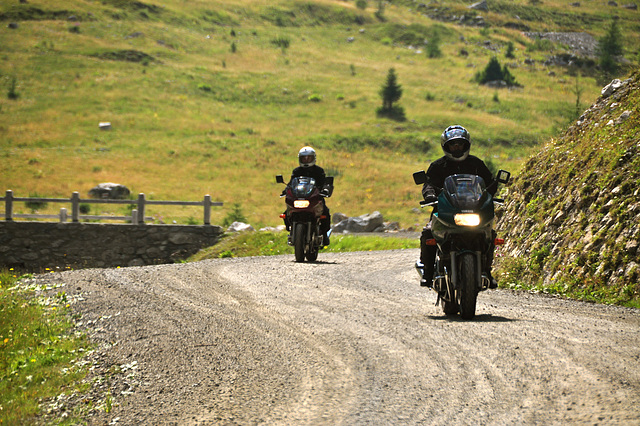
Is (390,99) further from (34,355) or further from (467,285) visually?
(34,355)

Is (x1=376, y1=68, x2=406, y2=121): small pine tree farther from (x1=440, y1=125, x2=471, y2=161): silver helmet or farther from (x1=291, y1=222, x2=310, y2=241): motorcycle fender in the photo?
(x1=440, y1=125, x2=471, y2=161): silver helmet

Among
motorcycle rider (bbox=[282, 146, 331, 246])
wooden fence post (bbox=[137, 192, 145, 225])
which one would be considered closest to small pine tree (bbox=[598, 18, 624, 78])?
wooden fence post (bbox=[137, 192, 145, 225])

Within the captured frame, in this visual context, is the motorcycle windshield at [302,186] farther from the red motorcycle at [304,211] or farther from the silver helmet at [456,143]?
the silver helmet at [456,143]

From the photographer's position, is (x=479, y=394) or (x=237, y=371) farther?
(x=237, y=371)

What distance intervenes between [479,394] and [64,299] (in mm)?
7337

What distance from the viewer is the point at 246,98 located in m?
75.9

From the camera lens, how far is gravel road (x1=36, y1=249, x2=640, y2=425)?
480 cm

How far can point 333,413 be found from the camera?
188 inches

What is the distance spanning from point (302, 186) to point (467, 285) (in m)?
8.24

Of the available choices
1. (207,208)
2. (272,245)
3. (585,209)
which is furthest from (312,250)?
(207,208)

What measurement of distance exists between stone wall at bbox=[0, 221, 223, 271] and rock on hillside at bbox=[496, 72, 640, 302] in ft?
46.6

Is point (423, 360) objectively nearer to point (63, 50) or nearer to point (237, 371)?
point (237, 371)

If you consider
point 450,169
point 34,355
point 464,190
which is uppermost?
point 450,169

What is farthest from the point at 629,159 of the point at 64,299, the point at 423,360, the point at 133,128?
the point at 133,128
